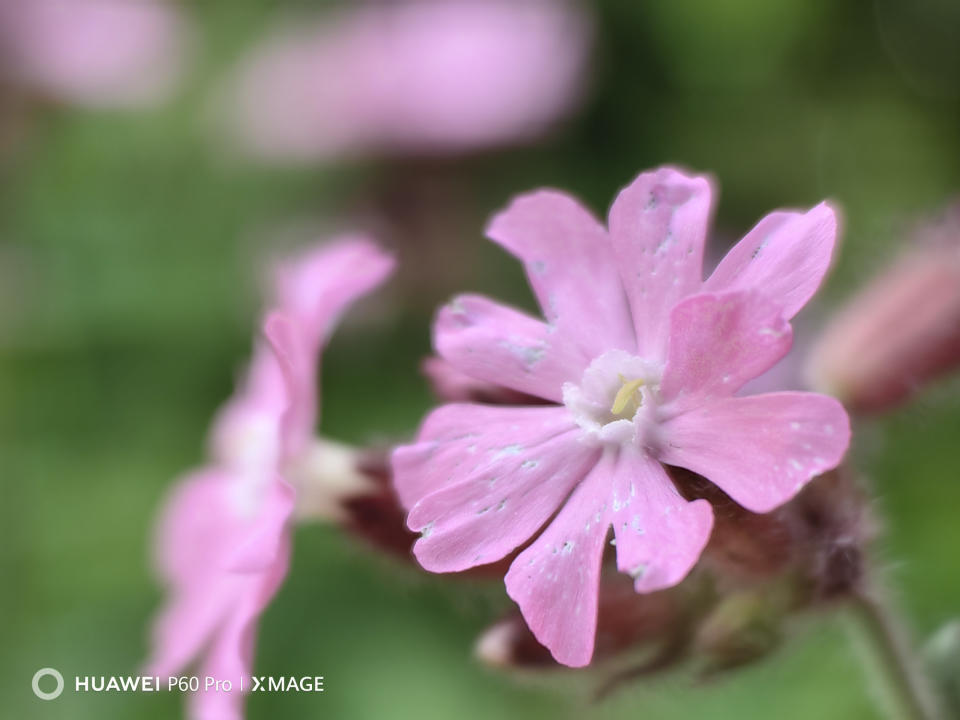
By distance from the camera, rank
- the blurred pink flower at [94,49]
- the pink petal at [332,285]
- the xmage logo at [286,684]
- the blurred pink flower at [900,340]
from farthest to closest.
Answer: the blurred pink flower at [94,49] < the xmage logo at [286,684] < the blurred pink flower at [900,340] < the pink petal at [332,285]

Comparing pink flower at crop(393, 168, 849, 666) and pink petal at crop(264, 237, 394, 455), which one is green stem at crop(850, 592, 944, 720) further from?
pink petal at crop(264, 237, 394, 455)

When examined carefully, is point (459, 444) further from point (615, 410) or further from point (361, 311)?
point (361, 311)

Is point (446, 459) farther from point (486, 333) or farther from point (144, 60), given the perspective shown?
point (144, 60)

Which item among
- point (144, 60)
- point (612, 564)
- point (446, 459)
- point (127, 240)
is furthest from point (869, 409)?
point (144, 60)

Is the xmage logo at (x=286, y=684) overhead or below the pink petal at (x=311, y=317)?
overhead

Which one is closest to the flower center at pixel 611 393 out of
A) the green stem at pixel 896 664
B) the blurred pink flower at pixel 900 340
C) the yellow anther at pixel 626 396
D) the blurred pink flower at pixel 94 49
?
the yellow anther at pixel 626 396

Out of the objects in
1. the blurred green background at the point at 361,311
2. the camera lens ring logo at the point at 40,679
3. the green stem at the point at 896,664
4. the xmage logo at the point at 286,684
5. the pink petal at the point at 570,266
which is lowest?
the green stem at the point at 896,664

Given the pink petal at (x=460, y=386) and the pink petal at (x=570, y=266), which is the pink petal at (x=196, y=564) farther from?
the pink petal at (x=570, y=266)
